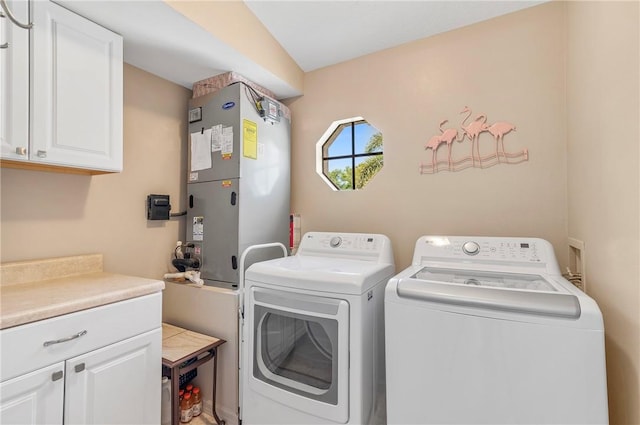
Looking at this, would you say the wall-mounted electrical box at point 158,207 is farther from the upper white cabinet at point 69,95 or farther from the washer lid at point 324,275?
the washer lid at point 324,275

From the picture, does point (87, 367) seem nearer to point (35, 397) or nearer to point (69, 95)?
→ point (35, 397)

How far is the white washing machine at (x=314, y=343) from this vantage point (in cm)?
132

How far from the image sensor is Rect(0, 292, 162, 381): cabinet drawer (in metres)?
0.99

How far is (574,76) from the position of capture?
149cm

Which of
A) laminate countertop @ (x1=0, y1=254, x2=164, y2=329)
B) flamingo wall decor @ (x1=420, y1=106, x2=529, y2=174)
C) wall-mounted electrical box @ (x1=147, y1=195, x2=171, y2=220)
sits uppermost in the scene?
flamingo wall decor @ (x1=420, y1=106, x2=529, y2=174)

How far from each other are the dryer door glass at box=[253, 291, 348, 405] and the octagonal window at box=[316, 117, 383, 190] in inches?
47.2

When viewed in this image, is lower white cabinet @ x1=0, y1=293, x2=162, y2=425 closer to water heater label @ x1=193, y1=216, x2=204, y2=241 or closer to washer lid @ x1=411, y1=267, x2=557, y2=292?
water heater label @ x1=193, y1=216, x2=204, y2=241

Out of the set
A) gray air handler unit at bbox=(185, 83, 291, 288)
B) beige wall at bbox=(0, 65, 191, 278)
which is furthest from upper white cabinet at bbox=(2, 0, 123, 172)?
gray air handler unit at bbox=(185, 83, 291, 288)

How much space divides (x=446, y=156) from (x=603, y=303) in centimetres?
111

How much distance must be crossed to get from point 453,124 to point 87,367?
233 centimetres

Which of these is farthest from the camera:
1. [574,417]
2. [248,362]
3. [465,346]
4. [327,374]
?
[248,362]

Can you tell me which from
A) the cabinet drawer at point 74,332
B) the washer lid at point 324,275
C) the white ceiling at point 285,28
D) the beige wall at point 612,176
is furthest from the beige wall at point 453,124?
the cabinet drawer at point 74,332

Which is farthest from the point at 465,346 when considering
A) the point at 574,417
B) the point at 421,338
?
the point at 574,417

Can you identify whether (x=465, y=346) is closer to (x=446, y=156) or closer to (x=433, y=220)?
(x=433, y=220)
